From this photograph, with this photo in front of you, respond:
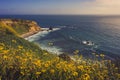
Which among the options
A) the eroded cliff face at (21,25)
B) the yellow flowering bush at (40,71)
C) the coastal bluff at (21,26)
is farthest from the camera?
the eroded cliff face at (21,25)

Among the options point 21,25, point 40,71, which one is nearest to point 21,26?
point 21,25

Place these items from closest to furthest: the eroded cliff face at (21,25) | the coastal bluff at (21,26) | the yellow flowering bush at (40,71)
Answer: the yellow flowering bush at (40,71)
the coastal bluff at (21,26)
the eroded cliff face at (21,25)

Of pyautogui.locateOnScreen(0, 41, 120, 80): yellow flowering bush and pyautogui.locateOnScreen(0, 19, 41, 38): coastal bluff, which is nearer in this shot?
pyautogui.locateOnScreen(0, 41, 120, 80): yellow flowering bush

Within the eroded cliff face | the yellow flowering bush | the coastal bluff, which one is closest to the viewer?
the yellow flowering bush

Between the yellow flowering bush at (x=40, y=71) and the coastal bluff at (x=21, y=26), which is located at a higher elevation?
the yellow flowering bush at (x=40, y=71)

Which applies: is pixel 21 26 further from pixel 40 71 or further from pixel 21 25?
pixel 40 71

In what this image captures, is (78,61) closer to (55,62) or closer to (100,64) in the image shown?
(100,64)

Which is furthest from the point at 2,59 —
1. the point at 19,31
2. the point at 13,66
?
the point at 19,31

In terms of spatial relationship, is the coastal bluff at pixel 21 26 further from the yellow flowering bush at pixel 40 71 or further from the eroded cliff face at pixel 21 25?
the yellow flowering bush at pixel 40 71

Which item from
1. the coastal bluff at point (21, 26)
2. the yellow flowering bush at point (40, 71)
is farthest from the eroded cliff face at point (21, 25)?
the yellow flowering bush at point (40, 71)

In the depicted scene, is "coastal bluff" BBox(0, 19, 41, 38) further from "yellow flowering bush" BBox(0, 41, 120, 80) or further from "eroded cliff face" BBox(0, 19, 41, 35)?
"yellow flowering bush" BBox(0, 41, 120, 80)

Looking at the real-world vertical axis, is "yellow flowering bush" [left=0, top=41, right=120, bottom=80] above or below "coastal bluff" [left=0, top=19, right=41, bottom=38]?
above

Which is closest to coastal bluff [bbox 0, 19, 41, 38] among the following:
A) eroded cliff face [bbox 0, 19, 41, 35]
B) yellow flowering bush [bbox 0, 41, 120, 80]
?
eroded cliff face [bbox 0, 19, 41, 35]
